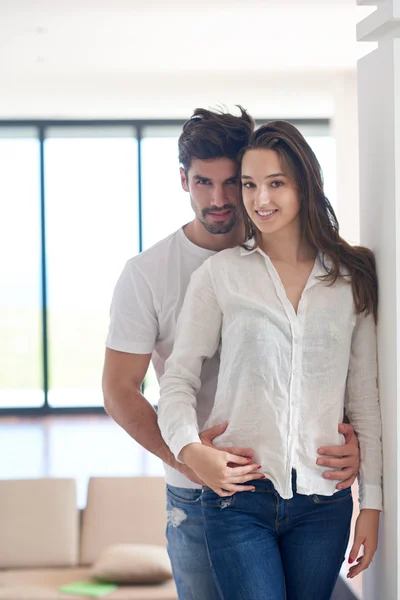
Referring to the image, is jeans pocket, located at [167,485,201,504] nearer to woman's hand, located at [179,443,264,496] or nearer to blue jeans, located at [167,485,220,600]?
blue jeans, located at [167,485,220,600]

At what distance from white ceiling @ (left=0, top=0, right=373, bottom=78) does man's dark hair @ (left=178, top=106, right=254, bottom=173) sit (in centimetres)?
339

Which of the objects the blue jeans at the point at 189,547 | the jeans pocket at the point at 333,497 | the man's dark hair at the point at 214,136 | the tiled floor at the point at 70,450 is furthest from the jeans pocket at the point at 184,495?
the tiled floor at the point at 70,450

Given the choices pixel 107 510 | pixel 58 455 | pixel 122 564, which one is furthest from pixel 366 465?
pixel 58 455

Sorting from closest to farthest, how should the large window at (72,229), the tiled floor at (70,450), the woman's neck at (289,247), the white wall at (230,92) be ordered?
the woman's neck at (289,247) → the tiled floor at (70,450) → the white wall at (230,92) → the large window at (72,229)

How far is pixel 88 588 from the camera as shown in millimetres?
3230

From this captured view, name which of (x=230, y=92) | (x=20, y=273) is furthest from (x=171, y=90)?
(x=20, y=273)

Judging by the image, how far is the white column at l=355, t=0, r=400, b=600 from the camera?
1.37 metres

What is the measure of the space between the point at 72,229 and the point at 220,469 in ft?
21.0

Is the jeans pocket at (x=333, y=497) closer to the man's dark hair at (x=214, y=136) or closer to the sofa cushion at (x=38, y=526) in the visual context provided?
the man's dark hair at (x=214, y=136)

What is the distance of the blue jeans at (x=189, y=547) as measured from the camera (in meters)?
1.65

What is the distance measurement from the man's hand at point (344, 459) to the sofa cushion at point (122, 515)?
206cm

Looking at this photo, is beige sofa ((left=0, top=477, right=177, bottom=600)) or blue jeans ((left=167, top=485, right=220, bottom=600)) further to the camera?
beige sofa ((left=0, top=477, right=177, bottom=600))

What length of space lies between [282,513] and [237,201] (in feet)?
2.11

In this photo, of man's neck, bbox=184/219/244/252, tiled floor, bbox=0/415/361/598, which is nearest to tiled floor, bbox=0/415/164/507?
tiled floor, bbox=0/415/361/598
